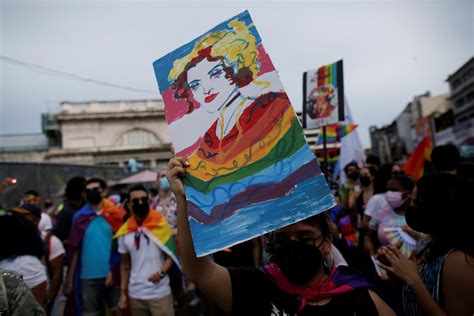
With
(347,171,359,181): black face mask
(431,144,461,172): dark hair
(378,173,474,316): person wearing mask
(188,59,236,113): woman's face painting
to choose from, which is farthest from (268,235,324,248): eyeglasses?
(347,171,359,181): black face mask

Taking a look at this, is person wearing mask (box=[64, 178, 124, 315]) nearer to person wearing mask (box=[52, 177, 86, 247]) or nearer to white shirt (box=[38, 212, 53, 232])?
person wearing mask (box=[52, 177, 86, 247])

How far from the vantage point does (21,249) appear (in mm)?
2711

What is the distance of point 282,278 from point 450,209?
908 millimetres

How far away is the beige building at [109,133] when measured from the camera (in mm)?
37875

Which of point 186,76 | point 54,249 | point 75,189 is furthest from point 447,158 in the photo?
point 75,189

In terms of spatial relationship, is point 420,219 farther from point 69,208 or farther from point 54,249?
point 69,208

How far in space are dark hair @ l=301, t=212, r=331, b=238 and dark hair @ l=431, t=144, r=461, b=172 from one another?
2645 millimetres

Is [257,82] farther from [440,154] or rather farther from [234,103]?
[440,154]

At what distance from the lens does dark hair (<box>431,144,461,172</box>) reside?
354 centimetres

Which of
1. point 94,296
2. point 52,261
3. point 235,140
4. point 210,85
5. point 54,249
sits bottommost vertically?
point 94,296

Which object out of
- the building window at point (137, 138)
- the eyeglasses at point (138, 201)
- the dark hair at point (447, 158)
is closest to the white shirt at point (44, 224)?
the eyeglasses at point (138, 201)

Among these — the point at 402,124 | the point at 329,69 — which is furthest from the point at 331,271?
the point at 402,124

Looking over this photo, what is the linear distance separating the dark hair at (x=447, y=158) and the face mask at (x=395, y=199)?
A: 0.60 meters

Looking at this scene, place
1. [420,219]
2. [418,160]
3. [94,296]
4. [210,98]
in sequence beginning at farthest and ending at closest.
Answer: [418,160] → [94,296] → [420,219] → [210,98]
